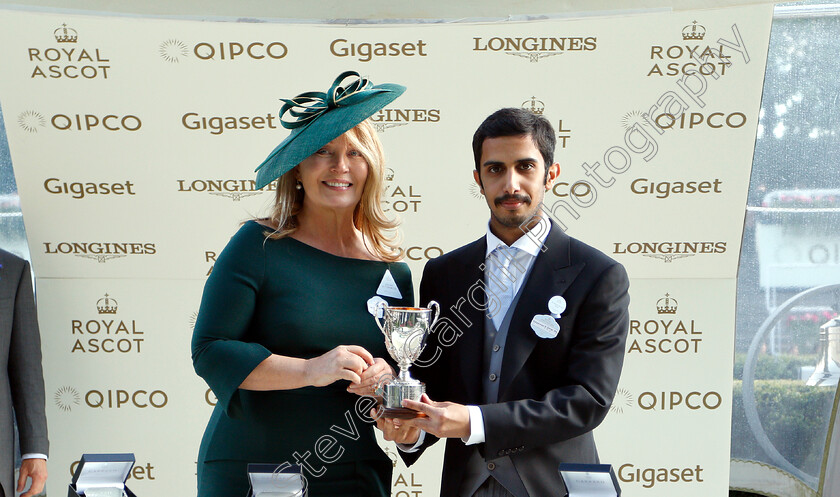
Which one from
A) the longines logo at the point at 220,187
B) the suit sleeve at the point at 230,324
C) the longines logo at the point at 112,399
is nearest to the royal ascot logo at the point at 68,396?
the longines logo at the point at 112,399

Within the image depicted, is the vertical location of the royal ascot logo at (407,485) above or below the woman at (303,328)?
below

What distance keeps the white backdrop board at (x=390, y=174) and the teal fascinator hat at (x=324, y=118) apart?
1.40 m

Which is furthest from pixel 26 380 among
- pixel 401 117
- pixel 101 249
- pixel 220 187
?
pixel 401 117

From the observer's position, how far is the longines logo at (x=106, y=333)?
4129 millimetres

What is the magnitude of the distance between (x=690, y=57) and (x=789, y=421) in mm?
1954

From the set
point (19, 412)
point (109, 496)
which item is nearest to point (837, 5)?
point (109, 496)

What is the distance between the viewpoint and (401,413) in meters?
2.14

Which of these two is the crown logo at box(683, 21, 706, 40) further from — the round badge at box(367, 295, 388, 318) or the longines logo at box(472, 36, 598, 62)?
the round badge at box(367, 295, 388, 318)

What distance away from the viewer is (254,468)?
81.6 inches

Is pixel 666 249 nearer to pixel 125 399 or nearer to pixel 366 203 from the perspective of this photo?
pixel 366 203

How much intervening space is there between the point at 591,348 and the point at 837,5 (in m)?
2.76

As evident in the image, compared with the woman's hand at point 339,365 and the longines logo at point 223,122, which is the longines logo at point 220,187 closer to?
the longines logo at point 223,122

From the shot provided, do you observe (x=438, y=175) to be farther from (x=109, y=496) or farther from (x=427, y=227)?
(x=109, y=496)

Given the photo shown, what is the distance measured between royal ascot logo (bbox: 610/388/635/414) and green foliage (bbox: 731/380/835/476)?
0.60m
